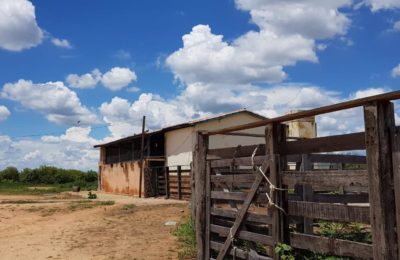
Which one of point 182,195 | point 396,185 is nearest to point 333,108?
point 396,185

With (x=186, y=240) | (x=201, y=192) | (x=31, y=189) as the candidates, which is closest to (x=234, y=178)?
(x=201, y=192)

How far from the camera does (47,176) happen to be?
198 feet

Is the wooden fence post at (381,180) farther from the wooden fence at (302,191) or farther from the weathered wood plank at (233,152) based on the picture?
the weathered wood plank at (233,152)

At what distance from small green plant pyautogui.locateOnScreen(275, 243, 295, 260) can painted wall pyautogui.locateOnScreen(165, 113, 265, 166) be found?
816 inches

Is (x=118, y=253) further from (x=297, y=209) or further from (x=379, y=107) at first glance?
(x=379, y=107)

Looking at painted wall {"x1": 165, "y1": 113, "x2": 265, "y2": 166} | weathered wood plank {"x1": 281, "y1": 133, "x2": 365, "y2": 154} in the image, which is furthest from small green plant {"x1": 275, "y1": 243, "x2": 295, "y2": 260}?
painted wall {"x1": 165, "y1": 113, "x2": 265, "y2": 166}

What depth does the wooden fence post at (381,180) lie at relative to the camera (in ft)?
13.6

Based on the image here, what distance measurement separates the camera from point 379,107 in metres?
4.25

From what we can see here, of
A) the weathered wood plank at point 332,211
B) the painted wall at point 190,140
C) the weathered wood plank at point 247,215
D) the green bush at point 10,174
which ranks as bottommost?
the weathered wood plank at point 247,215

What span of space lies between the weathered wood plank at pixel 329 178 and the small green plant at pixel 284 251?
724 millimetres

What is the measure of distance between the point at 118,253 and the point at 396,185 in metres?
7.45

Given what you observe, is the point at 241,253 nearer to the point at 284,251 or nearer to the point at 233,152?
the point at 284,251

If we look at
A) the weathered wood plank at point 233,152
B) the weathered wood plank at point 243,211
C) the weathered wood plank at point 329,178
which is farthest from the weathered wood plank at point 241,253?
the weathered wood plank at point 233,152

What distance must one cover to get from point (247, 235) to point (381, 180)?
264cm
